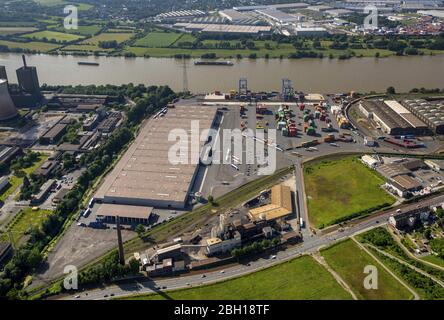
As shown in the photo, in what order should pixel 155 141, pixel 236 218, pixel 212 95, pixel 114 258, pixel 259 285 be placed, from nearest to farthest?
pixel 259 285 → pixel 114 258 → pixel 236 218 → pixel 155 141 → pixel 212 95

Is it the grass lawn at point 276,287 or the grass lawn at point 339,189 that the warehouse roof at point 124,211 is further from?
the grass lawn at point 339,189

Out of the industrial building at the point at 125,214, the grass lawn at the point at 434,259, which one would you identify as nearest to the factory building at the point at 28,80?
the industrial building at the point at 125,214

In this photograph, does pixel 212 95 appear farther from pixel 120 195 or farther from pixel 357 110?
pixel 120 195

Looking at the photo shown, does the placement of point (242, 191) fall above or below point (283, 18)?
below

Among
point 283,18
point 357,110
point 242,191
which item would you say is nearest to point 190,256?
point 242,191

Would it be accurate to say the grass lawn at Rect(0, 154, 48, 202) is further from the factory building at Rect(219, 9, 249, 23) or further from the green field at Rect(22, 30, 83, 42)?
the factory building at Rect(219, 9, 249, 23)

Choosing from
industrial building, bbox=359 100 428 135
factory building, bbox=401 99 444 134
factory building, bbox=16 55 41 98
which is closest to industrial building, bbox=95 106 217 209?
industrial building, bbox=359 100 428 135

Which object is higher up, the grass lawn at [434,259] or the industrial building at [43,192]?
the grass lawn at [434,259]
